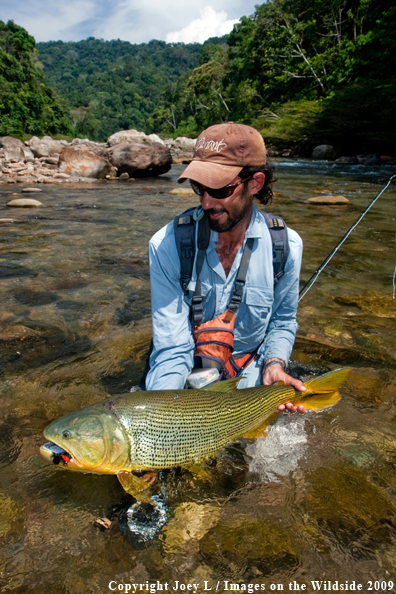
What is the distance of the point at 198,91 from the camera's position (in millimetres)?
71875

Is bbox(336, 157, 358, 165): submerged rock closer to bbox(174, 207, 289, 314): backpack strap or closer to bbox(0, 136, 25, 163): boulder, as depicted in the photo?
bbox(0, 136, 25, 163): boulder

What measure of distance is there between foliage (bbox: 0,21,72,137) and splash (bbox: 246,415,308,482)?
154ft

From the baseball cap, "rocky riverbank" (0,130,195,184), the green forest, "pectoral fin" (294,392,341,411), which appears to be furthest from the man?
the green forest

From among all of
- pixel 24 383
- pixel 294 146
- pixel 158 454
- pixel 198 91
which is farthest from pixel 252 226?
pixel 198 91

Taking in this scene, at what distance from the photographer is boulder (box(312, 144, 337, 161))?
28.9 metres

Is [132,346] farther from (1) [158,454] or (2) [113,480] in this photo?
(1) [158,454]

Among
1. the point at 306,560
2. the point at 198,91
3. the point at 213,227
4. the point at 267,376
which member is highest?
the point at 198,91

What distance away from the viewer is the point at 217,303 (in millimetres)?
2756

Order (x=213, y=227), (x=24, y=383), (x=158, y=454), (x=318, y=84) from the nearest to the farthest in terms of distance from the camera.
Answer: (x=158, y=454), (x=213, y=227), (x=24, y=383), (x=318, y=84)

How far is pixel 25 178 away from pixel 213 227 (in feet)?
56.5

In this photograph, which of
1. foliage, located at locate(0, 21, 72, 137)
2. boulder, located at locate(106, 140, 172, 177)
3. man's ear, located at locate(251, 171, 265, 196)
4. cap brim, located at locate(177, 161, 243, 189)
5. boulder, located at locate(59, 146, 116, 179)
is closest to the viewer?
cap brim, located at locate(177, 161, 243, 189)

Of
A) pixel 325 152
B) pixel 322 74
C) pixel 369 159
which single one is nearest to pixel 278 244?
pixel 369 159

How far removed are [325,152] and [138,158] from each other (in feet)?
53.5

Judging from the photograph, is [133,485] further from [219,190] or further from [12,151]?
[12,151]
